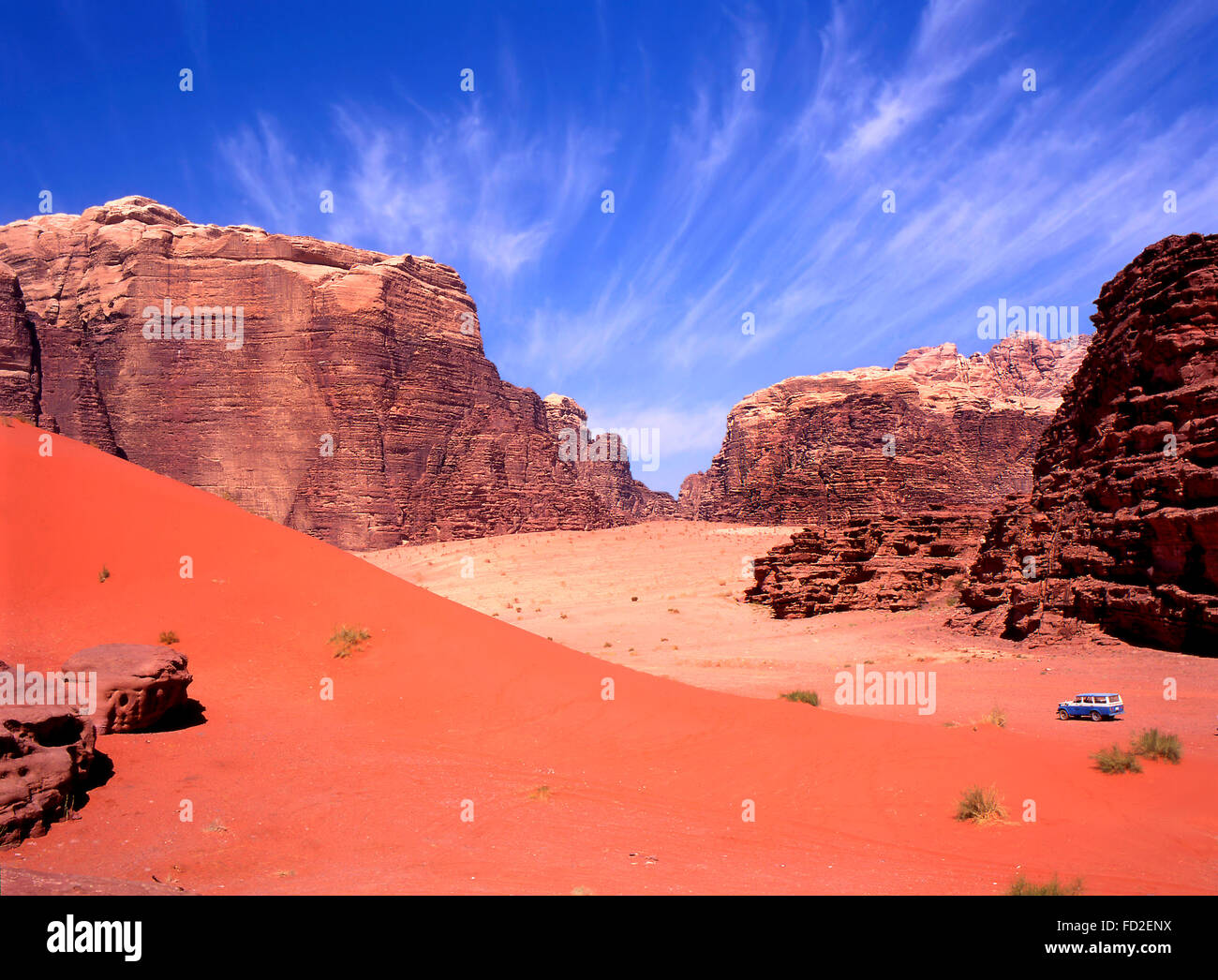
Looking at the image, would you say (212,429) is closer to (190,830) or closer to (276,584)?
(276,584)

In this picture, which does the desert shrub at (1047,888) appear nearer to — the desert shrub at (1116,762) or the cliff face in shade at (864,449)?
the desert shrub at (1116,762)

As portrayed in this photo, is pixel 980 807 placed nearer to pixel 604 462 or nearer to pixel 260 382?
pixel 260 382

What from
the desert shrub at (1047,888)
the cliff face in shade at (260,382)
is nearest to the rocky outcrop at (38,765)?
the desert shrub at (1047,888)

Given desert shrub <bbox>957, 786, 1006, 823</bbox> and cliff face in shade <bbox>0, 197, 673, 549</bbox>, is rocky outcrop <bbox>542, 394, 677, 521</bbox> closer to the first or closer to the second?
cliff face in shade <bbox>0, 197, 673, 549</bbox>

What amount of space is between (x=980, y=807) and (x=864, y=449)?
237ft

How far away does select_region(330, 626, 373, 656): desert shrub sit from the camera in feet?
35.0

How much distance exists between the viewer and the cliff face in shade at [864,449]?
69500 millimetres

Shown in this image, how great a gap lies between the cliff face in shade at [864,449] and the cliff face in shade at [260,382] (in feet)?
92.3

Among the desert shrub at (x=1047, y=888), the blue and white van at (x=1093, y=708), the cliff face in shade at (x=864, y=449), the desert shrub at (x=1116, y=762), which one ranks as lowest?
the blue and white van at (x=1093, y=708)

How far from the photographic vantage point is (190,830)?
5.55 metres

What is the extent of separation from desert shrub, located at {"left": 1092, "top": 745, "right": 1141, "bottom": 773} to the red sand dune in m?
0.18

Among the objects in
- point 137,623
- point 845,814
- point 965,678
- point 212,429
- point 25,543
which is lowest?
point 965,678

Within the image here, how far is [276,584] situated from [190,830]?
656 cm

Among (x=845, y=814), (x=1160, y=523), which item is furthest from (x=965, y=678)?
(x=845, y=814)
